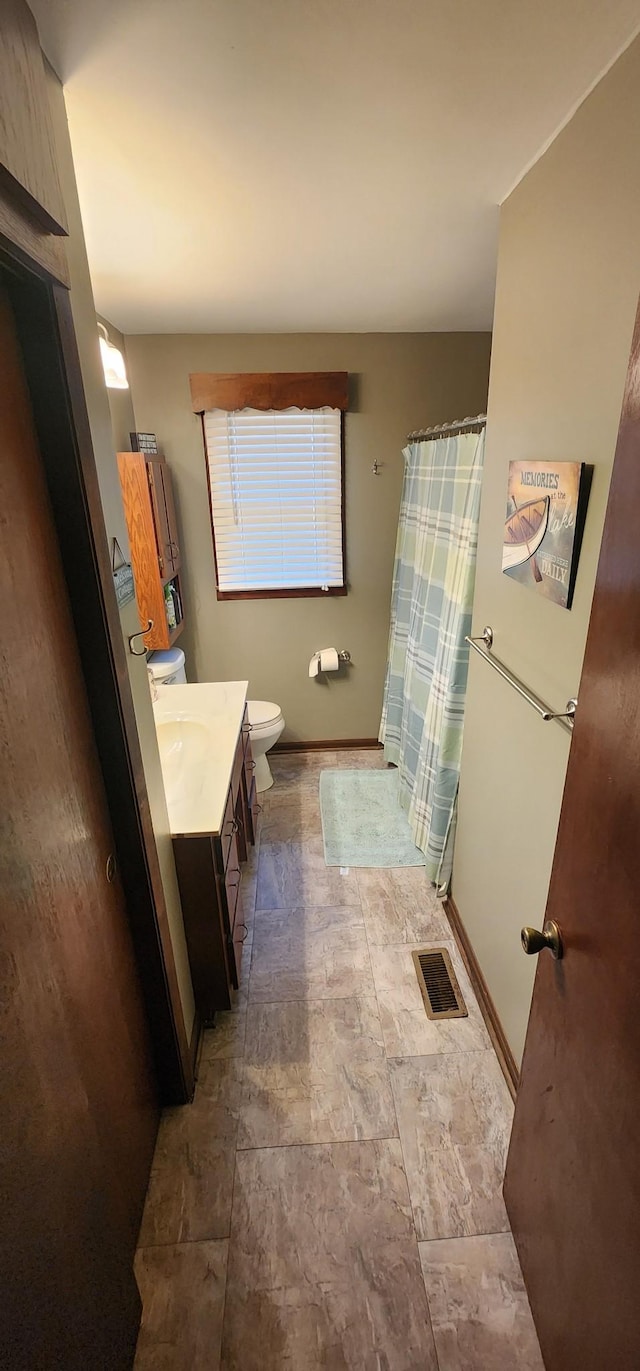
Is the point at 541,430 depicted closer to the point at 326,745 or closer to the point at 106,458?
the point at 106,458

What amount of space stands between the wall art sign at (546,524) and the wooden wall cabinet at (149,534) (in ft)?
4.90

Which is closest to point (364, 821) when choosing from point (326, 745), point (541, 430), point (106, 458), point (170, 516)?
point (326, 745)

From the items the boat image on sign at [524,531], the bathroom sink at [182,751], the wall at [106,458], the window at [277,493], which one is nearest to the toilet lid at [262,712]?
the window at [277,493]

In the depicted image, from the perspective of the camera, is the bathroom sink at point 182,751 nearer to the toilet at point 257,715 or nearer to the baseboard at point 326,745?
the toilet at point 257,715

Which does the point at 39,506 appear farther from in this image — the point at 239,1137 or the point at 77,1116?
the point at 239,1137

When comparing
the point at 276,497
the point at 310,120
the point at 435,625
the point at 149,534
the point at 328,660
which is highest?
the point at 310,120

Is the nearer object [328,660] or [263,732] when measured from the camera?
[263,732]

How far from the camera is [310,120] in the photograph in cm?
110

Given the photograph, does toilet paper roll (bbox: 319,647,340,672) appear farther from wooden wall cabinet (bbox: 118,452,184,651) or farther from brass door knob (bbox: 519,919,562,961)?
brass door knob (bbox: 519,919,562,961)

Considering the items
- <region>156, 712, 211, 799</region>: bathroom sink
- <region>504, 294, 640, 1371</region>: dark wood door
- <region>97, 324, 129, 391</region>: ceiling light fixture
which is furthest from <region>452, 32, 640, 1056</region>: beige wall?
<region>97, 324, 129, 391</region>: ceiling light fixture

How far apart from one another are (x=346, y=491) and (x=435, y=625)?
112cm

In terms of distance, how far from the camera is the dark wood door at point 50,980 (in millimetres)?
731

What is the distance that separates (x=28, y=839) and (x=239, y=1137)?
1212 mm

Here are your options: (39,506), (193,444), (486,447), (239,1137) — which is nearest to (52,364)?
(39,506)
